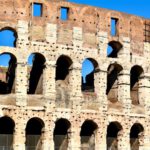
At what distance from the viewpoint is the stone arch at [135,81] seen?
29969mm

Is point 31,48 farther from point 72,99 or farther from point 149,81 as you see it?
point 149,81

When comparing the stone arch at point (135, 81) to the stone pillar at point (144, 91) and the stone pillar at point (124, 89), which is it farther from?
the stone pillar at point (124, 89)

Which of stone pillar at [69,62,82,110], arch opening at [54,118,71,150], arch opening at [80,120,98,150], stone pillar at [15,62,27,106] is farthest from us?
arch opening at [80,120,98,150]

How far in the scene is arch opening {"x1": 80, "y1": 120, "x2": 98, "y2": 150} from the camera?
2727cm

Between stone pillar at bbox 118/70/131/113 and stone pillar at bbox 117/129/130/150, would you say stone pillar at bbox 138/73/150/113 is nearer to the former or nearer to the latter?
stone pillar at bbox 118/70/131/113

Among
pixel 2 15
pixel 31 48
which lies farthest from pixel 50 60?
pixel 2 15

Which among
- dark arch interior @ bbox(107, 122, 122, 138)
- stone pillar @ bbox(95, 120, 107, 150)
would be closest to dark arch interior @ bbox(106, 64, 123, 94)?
dark arch interior @ bbox(107, 122, 122, 138)

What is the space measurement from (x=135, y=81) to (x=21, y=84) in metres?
8.61

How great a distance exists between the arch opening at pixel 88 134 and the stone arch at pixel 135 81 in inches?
156

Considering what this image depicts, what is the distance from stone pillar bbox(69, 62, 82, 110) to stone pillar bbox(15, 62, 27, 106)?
277 cm

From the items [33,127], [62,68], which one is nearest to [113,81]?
[62,68]

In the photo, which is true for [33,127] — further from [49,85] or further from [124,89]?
[124,89]

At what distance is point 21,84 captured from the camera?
2552 cm

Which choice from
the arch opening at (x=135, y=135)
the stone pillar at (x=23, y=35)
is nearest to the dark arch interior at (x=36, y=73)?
the stone pillar at (x=23, y=35)
